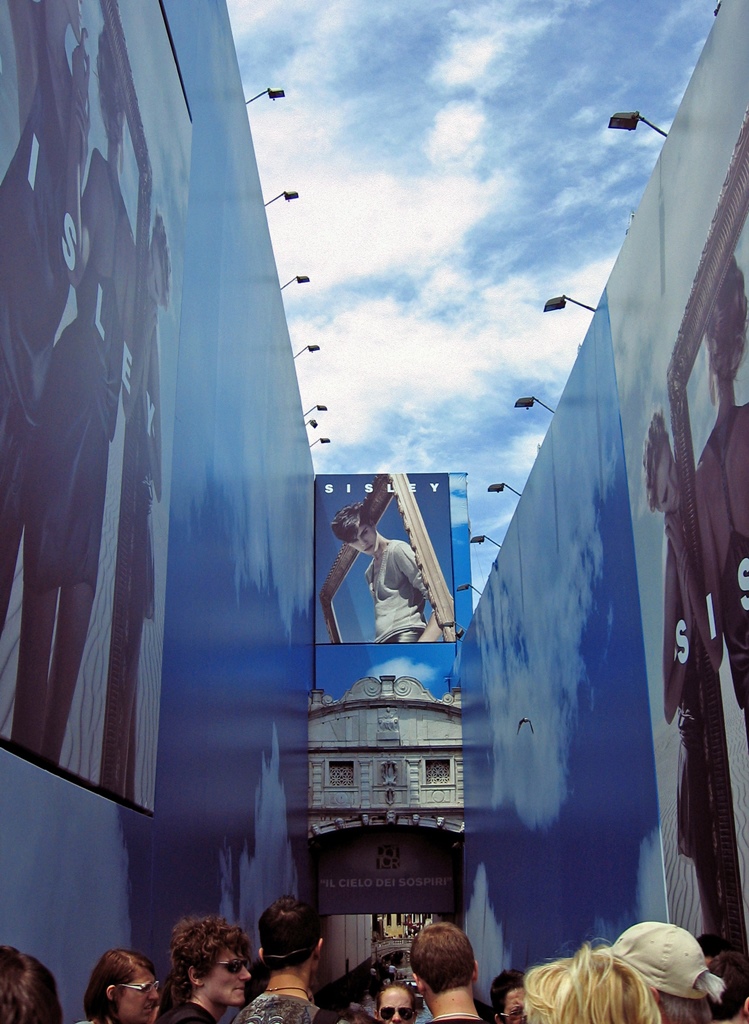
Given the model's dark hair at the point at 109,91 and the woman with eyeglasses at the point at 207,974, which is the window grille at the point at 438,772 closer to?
the model's dark hair at the point at 109,91

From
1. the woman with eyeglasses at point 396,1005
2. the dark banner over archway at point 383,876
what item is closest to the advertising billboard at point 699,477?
the woman with eyeglasses at point 396,1005

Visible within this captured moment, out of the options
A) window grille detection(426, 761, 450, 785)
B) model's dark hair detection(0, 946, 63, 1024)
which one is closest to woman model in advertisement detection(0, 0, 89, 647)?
model's dark hair detection(0, 946, 63, 1024)

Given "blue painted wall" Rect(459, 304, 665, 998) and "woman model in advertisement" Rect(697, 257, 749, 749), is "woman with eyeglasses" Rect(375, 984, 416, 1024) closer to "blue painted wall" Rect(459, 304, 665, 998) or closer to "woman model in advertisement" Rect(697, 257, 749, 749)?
"woman model in advertisement" Rect(697, 257, 749, 749)

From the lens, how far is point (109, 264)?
5.96m

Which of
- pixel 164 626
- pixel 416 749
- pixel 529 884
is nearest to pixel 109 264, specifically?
pixel 164 626

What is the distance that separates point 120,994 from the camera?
3117 millimetres

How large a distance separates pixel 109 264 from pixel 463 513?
1843 centimetres

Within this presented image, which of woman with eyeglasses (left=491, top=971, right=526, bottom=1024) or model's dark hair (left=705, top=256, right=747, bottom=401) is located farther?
model's dark hair (left=705, top=256, right=747, bottom=401)

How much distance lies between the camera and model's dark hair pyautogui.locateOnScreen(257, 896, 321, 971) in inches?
113

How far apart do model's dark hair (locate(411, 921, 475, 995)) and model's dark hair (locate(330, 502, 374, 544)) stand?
20042 millimetres

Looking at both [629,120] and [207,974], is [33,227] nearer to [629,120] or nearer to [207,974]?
[207,974]

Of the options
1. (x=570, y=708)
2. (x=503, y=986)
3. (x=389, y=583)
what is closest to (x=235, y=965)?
(x=503, y=986)

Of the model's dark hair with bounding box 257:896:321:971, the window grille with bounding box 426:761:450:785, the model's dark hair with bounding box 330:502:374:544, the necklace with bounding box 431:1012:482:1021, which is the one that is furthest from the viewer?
the model's dark hair with bounding box 330:502:374:544

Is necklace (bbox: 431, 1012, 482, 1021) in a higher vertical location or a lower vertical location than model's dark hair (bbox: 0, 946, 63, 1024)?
lower
